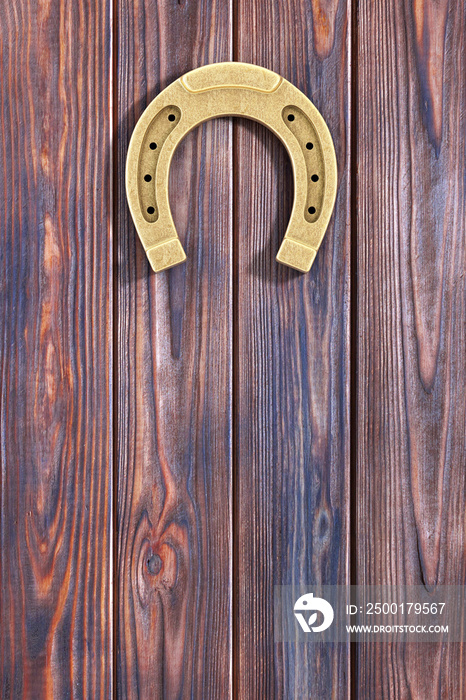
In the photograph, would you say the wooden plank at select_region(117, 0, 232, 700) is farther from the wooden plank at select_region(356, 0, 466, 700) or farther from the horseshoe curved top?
the wooden plank at select_region(356, 0, 466, 700)

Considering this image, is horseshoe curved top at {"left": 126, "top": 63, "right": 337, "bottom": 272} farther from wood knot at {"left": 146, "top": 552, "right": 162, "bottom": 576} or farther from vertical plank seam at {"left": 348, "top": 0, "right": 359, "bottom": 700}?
wood knot at {"left": 146, "top": 552, "right": 162, "bottom": 576}

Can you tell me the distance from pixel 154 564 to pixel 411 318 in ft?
1.25

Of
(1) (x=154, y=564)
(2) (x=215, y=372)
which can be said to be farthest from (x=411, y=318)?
(1) (x=154, y=564)

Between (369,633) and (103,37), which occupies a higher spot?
(103,37)

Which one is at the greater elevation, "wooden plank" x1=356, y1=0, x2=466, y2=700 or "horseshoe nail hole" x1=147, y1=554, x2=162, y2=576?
"wooden plank" x1=356, y1=0, x2=466, y2=700

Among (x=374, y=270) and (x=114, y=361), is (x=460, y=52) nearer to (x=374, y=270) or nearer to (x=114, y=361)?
(x=374, y=270)

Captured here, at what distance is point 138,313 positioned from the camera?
21.2 inches

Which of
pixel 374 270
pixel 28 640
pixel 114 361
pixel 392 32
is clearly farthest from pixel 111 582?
pixel 392 32

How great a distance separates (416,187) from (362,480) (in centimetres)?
32

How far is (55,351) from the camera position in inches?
21.4

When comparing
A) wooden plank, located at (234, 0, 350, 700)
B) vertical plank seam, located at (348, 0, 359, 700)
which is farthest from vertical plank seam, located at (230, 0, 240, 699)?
vertical plank seam, located at (348, 0, 359, 700)

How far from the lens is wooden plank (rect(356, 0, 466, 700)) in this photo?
0.54m

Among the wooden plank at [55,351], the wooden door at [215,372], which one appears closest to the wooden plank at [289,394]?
the wooden door at [215,372]

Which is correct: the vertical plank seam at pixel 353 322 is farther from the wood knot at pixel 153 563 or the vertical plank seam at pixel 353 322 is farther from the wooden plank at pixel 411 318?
the wood knot at pixel 153 563
